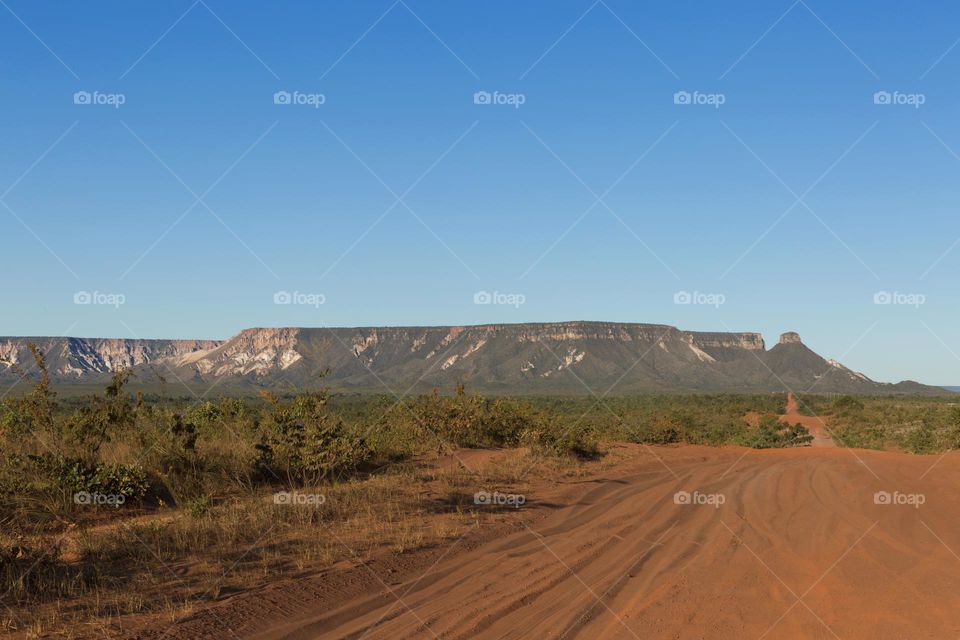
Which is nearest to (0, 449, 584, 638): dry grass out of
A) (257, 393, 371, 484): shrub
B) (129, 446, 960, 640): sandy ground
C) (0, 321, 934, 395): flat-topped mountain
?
(129, 446, 960, 640): sandy ground

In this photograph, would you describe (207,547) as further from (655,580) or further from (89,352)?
(89,352)

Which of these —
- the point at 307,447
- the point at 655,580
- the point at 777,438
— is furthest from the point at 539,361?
the point at 655,580

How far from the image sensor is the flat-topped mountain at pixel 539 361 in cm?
12950

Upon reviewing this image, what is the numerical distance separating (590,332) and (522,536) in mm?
135769

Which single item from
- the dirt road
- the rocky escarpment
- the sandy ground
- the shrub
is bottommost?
the sandy ground

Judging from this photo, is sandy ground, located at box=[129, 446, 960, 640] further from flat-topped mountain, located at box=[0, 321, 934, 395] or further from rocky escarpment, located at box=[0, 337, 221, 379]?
rocky escarpment, located at box=[0, 337, 221, 379]

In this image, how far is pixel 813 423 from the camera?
47.1m

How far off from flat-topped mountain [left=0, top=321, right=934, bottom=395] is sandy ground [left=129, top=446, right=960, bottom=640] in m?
106

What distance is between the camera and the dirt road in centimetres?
3669

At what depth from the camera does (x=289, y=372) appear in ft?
497

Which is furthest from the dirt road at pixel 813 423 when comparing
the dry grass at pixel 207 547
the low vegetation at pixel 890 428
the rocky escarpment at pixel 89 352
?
the rocky escarpment at pixel 89 352

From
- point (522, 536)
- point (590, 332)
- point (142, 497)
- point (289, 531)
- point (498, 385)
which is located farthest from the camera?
point (590, 332)

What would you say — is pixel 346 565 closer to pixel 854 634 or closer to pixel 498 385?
pixel 854 634

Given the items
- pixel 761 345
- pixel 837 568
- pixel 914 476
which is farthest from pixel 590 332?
pixel 837 568
